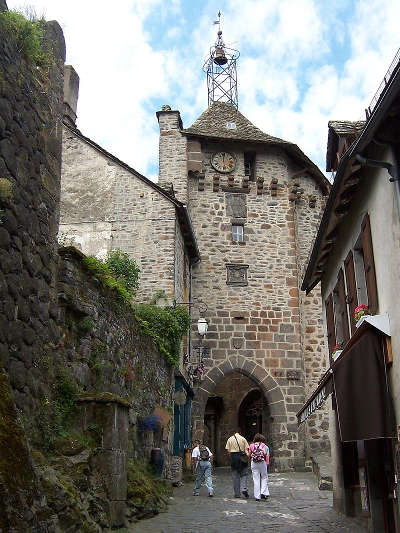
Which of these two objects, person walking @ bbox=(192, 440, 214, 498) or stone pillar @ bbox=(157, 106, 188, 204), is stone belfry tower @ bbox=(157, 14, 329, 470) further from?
person walking @ bbox=(192, 440, 214, 498)

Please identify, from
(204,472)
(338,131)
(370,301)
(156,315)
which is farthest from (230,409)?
(370,301)

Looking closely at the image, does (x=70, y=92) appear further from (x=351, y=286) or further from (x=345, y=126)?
(x=351, y=286)

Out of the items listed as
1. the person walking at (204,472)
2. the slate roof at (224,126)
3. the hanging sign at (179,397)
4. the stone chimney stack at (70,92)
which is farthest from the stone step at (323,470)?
the stone chimney stack at (70,92)

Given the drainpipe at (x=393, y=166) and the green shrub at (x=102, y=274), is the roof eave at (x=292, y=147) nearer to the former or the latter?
the green shrub at (x=102, y=274)

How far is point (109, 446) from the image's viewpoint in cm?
662

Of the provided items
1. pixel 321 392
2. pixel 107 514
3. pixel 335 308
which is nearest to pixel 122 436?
pixel 107 514

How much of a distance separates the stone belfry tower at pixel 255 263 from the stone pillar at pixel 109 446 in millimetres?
11325

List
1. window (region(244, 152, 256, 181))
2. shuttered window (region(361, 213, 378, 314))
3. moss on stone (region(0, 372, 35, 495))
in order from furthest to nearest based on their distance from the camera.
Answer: window (region(244, 152, 256, 181)), shuttered window (region(361, 213, 378, 314)), moss on stone (region(0, 372, 35, 495))

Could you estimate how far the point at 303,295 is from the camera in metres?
20.5

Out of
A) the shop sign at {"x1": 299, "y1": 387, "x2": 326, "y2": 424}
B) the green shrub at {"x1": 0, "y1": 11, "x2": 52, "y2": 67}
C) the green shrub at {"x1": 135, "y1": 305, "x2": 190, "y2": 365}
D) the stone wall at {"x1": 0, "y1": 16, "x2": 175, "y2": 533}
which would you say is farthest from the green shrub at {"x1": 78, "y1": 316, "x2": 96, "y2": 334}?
the green shrub at {"x1": 135, "y1": 305, "x2": 190, "y2": 365}

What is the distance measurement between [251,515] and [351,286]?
12.8 ft

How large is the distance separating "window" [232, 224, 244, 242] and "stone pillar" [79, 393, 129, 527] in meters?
14.0

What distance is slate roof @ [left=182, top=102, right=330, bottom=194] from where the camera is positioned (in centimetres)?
2117

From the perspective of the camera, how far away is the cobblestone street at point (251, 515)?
308 inches
